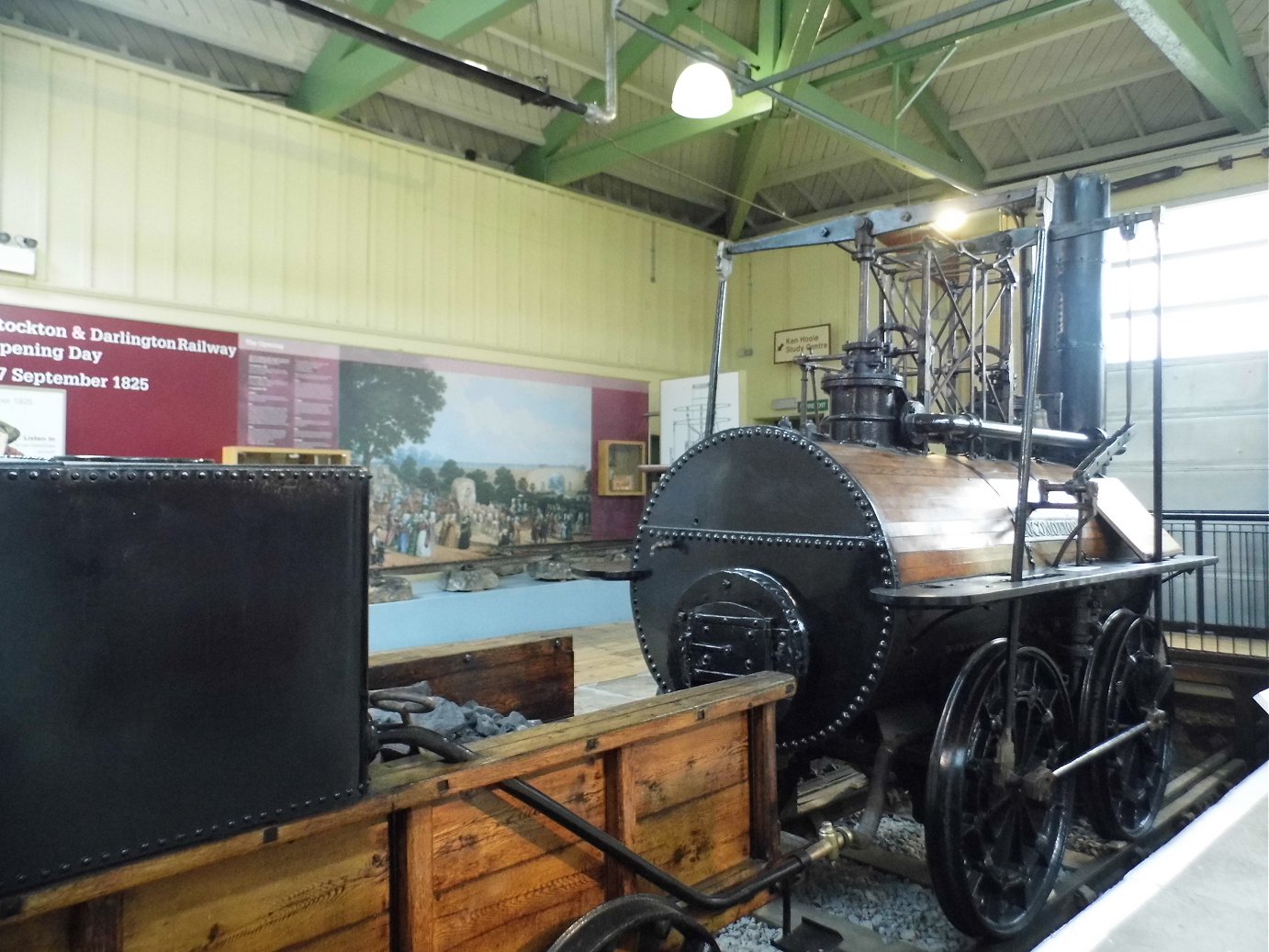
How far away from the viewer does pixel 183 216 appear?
6.55 m

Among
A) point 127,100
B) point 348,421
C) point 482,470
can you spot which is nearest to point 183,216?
point 127,100

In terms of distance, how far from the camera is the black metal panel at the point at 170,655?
1224 mm

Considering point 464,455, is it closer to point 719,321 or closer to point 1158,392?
point 719,321

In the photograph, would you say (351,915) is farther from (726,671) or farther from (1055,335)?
(1055,335)

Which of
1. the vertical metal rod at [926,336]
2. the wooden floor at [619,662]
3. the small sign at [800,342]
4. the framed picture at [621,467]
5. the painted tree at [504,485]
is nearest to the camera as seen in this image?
the vertical metal rod at [926,336]

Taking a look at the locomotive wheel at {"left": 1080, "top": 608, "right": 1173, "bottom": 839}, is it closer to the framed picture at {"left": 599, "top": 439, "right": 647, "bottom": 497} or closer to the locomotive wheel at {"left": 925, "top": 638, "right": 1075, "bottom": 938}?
the locomotive wheel at {"left": 925, "top": 638, "right": 1075, "bottom": 938}

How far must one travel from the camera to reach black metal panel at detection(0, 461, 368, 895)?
1224mm

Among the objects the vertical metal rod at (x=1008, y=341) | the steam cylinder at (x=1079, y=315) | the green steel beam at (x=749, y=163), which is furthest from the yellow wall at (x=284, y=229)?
the steam cylinder at (x=1079, y=315)

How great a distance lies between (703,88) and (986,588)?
3.84 m

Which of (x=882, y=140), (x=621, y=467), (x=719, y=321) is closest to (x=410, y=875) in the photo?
(x=719, y=321)

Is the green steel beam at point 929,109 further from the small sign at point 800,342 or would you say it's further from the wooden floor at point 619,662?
the wooden floor at point 619,662

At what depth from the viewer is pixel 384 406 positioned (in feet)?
25.2

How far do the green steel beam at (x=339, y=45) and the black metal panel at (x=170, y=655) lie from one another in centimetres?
658

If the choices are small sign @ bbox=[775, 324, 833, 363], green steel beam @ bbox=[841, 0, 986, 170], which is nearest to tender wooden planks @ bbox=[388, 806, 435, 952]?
green steel beam @ bbox=[841, 0, 986, 170]
